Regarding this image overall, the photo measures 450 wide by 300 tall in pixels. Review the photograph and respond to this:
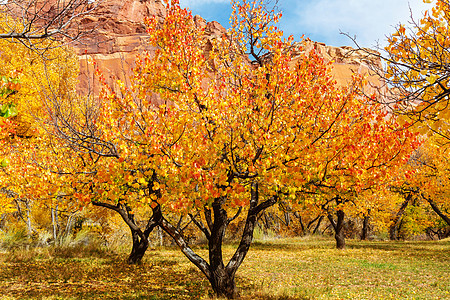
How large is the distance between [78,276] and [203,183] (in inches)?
298

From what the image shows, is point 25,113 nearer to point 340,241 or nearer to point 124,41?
point 340,241

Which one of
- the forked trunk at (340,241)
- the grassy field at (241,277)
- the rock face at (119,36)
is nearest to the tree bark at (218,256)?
the grassy field at (241,277)

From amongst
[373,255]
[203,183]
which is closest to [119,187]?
[203,183]

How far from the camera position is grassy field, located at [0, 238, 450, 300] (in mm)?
7988

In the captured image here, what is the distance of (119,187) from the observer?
721cm

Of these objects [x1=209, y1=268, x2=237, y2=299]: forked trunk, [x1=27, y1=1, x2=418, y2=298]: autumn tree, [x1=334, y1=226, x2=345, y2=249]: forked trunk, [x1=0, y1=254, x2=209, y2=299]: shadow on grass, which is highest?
[x1=27, y1=1, x2=418, y2=298]: autumn tree

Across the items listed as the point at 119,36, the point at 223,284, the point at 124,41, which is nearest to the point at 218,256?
the point at 223,284

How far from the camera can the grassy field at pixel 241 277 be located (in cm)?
799

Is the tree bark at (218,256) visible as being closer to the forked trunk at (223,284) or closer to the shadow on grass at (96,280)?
the forked trunk at (223,284)

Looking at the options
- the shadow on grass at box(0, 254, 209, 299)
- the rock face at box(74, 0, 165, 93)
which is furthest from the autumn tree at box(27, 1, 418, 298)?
the rock face at box(74, 0, 165, 93)

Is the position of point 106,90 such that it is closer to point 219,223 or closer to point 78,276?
point 219,223

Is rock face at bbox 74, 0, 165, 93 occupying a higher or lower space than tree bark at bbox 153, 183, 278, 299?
higher

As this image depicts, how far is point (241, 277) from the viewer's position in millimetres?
10398

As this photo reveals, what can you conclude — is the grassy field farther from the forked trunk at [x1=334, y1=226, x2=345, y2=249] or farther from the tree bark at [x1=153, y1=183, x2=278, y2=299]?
the forked trunk at [x1=334, y1=226, x2=345, y2=249]
